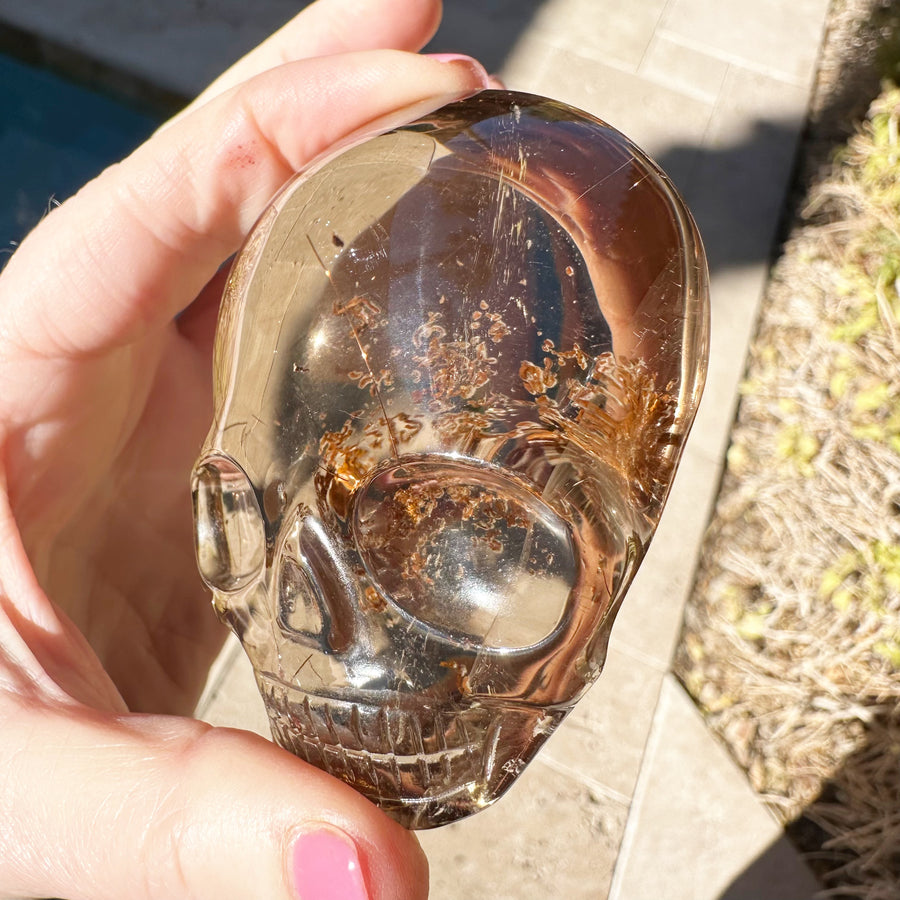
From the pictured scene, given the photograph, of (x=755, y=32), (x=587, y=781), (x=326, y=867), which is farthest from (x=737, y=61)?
(x=326, y=867)

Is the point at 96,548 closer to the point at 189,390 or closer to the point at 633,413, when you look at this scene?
the point at 189,390

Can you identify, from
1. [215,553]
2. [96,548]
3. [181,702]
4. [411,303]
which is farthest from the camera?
[181,702]

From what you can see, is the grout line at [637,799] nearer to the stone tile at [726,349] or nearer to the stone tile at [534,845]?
the stone tile at [534,845]

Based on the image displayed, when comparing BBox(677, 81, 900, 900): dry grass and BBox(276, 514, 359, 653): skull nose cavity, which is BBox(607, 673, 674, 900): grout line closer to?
BBox(677, 81, 900, 900): dry grass

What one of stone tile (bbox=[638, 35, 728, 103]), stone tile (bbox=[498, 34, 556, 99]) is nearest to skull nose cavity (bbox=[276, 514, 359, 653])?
stone tile (bbox=[498, 34, 556, 99])

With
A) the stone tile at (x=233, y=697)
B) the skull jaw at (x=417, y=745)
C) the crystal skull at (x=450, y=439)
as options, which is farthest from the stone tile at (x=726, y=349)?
the skull jaw at (x=417, y=745)

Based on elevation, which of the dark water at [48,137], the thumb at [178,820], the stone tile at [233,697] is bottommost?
the stone tile at [233,697]

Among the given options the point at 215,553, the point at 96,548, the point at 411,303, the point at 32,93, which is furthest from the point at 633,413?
the point at 32,93
